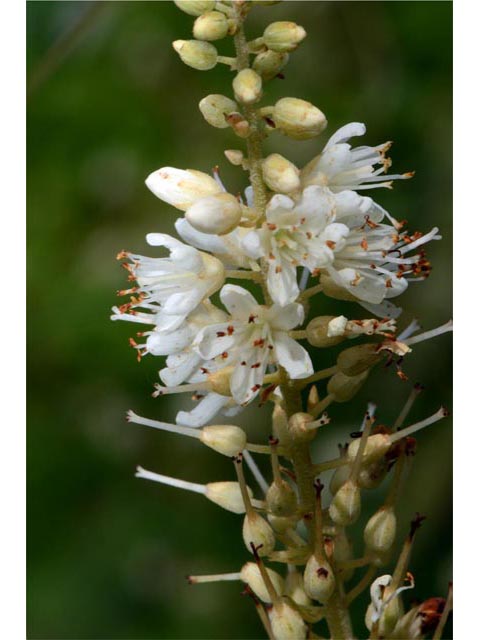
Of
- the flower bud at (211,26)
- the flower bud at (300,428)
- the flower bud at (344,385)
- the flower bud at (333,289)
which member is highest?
the flower bud at (211,26)

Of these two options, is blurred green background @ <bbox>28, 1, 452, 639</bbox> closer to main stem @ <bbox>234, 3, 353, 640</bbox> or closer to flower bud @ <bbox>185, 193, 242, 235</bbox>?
main stem @ <bbox>234, 3, 353, 640</bbox>

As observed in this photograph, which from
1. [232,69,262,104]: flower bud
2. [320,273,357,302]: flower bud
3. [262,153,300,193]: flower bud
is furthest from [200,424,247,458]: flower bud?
[232,69,262,104]: flower bud

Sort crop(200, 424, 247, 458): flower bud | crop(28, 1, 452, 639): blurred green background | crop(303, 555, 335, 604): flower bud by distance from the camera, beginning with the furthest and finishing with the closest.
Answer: crop(28, 1, 452, 639): blurred green background → crop(200, 424, 247, 458): flower bud → crop(303, 555, 335, 604): flower bud

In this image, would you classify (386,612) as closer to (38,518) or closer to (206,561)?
(206,561)

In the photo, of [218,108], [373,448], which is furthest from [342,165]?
[373,448]

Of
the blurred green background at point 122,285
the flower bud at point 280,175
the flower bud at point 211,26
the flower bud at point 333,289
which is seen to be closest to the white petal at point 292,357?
the flower bud at point 333,289

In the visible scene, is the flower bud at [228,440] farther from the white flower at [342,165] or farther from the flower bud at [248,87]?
the flower bud at [248,87]

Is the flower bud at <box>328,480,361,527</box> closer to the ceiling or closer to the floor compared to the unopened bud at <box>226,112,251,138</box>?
closer to the floor
